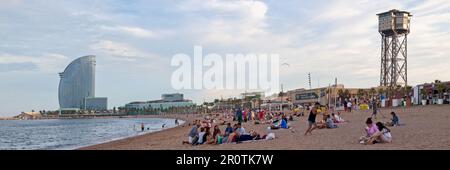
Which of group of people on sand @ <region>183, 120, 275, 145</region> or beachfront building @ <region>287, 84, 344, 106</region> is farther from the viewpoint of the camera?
beachfront building @ <region>287, 84, 344, 106</region>

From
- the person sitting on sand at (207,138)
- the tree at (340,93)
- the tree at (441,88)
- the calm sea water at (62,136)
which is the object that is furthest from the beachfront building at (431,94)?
the person sitting on sand at (207,138)

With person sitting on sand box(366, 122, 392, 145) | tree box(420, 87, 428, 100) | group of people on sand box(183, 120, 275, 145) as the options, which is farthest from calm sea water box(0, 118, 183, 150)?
tree box(420, 87, 428, 100)

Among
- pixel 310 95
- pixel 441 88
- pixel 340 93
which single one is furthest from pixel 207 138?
pixel 310 95

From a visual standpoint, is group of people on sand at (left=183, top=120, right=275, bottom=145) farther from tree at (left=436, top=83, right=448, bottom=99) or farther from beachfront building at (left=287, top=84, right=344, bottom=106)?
beachfront building at (left=287, top=84, right=344, bottom=106)

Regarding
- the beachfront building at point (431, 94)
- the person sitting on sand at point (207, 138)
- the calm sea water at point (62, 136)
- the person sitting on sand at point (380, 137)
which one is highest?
the beachfront building at point (431, 94)

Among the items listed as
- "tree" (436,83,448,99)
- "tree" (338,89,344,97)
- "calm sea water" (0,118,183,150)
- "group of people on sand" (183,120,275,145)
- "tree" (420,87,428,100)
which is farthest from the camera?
"tree" (338,89,344,97)

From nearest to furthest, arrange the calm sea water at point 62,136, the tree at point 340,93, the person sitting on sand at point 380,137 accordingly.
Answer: the person sitting on sand at point 380,137
the calm sea water at point 62,136
the tree at point 340,93

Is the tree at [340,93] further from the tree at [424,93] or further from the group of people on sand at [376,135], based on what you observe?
the group of people on sand at [376,135]

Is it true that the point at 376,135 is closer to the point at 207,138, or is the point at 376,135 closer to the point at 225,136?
the point at 225,136
